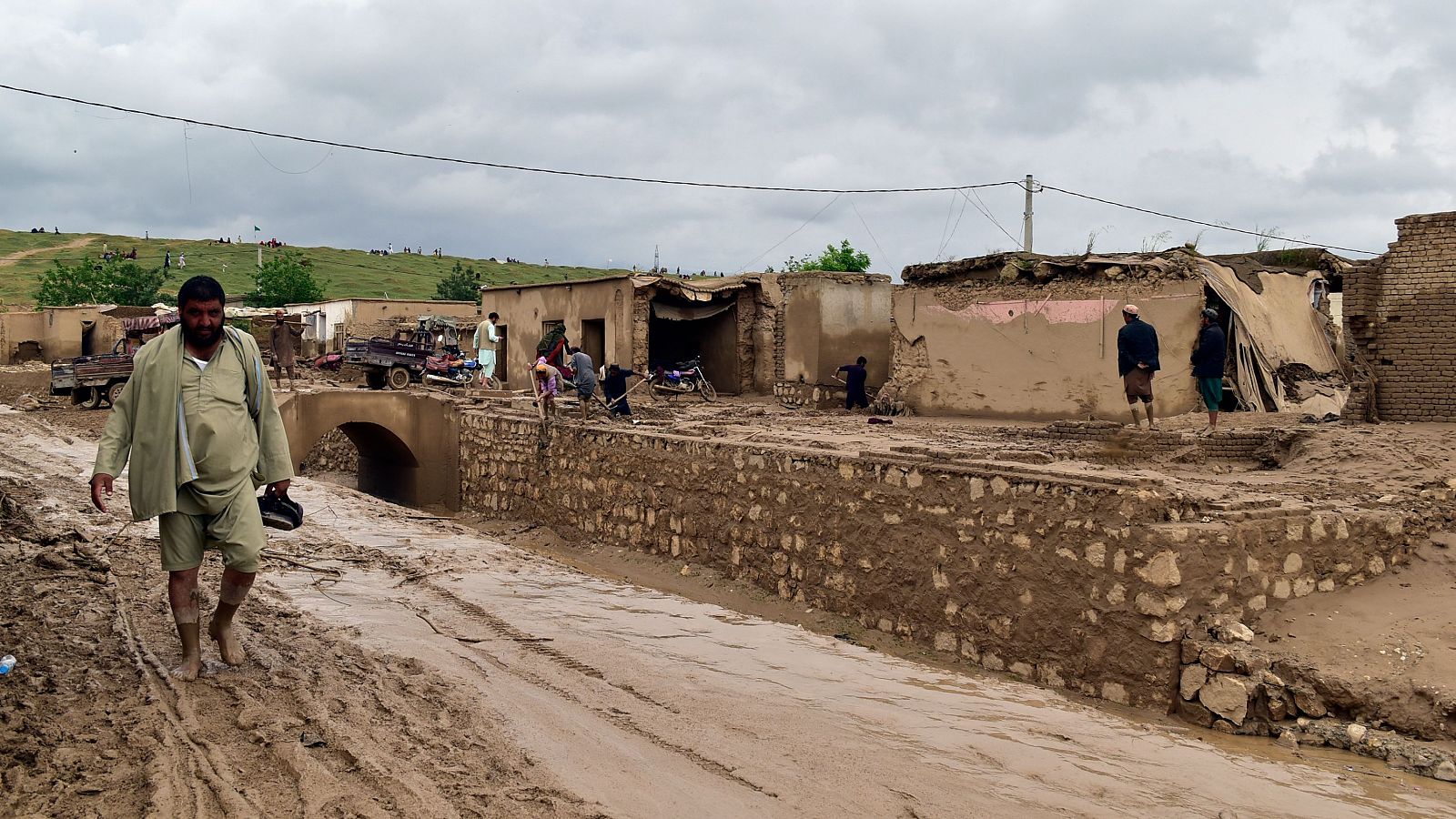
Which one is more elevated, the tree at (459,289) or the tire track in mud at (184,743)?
the tree at (459,289)

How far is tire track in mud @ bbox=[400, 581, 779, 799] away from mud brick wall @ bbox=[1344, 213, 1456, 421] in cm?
913

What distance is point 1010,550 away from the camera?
7.21 meters

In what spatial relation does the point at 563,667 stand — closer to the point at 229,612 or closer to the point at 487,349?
the point at 229,612

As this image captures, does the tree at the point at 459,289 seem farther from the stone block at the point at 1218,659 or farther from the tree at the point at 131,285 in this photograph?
the stone block at the point at 1218,659

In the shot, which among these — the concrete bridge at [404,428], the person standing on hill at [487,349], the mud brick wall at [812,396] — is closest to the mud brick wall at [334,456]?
the person standing on hill at [487,349]

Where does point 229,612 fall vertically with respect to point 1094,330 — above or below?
below

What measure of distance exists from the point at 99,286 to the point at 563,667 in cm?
5354

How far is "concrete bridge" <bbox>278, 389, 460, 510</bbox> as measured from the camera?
17.4 m

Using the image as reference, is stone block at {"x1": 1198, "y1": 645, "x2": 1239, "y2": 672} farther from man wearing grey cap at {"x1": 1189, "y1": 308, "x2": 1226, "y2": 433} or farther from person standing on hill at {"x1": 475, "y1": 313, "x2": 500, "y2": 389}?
person standing on hill at {"x1": 475, "y1": 313, "x2": 500, "y2": 389}

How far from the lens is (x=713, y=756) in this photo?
13.6ft

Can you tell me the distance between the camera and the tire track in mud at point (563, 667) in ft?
13.3

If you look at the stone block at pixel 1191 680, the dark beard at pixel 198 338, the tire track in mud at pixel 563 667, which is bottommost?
the stone block at pixel 1191 680

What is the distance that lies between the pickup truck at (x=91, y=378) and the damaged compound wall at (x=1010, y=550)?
18.0 meters

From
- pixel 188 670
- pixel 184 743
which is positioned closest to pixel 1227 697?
pixel 184 743
